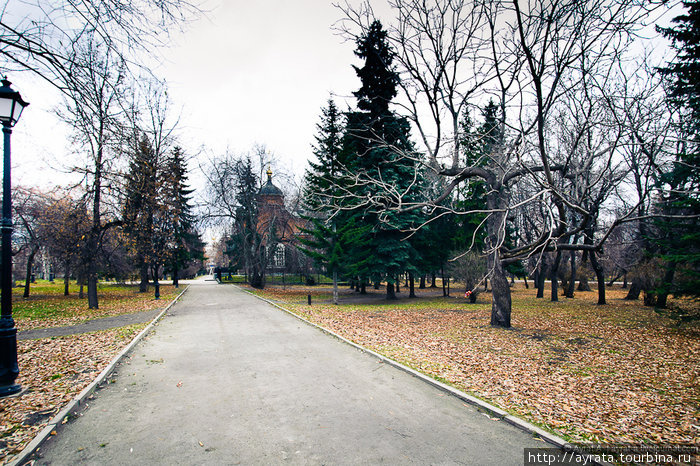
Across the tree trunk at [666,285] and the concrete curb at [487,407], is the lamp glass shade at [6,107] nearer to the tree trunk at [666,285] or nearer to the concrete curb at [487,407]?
the concrete curb at [487,407]

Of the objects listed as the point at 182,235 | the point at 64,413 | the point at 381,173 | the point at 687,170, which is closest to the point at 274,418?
the point at 64,413

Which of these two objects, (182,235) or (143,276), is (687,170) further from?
(182,235)

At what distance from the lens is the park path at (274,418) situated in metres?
3.67

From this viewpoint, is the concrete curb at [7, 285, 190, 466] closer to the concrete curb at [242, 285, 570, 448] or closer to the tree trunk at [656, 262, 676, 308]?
the concrete curb at [242, 285, 570, 448]

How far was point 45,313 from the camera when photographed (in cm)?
1526

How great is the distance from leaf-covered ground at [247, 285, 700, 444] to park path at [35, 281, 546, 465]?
0.82 m

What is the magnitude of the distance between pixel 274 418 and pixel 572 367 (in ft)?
20.4

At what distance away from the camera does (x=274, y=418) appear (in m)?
4.57

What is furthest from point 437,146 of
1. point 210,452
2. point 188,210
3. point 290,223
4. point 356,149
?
point 188,210

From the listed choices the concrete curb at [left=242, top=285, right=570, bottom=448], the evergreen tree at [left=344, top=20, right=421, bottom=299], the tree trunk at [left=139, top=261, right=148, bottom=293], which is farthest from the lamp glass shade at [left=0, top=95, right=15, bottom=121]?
the tree trunk at [left=139, top=261, right=148, bottom=293]

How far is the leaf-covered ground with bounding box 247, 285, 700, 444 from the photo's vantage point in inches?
174

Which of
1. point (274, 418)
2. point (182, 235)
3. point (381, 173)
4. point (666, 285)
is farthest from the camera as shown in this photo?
point (182, 235)

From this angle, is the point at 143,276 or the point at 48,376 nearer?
the point at 48,376

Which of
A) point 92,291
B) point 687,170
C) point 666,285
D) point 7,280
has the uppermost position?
point 687,170
